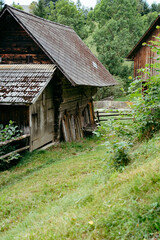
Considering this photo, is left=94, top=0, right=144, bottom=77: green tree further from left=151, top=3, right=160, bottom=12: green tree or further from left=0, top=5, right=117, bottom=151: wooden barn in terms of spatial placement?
left=151, top=3, right=160, bottom=12: green tree

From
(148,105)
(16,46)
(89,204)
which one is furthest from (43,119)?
(89,204)

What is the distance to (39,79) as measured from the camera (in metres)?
10.9

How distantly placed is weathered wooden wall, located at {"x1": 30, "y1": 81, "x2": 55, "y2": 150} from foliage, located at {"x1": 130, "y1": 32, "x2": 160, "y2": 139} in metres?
5.43

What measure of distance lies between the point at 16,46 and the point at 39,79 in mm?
2684

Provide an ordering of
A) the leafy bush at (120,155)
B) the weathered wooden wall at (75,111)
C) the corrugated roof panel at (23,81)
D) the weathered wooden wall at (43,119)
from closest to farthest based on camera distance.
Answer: the leafy bush at (120,155)
the corrugated roof panel at (23,81)
the weathered wooden wall at (43,119)
the weathered wooden wall at (75,111)

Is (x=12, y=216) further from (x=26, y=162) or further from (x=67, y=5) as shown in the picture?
(x=67, y=5)

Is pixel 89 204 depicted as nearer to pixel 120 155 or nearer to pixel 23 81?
pixel 120 155

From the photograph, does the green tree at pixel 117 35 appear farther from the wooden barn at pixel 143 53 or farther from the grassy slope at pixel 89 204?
the grassy slope at pixel 89 204

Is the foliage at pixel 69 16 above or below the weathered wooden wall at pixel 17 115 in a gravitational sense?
above

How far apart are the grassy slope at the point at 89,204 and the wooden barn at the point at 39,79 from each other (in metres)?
3.48

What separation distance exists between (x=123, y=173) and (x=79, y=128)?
9.95 metres

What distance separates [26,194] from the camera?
259 inches

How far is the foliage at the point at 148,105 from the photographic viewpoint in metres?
5.93

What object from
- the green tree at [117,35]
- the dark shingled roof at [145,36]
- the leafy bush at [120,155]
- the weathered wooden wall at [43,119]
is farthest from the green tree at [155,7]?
the leafy bush at [120,155]
